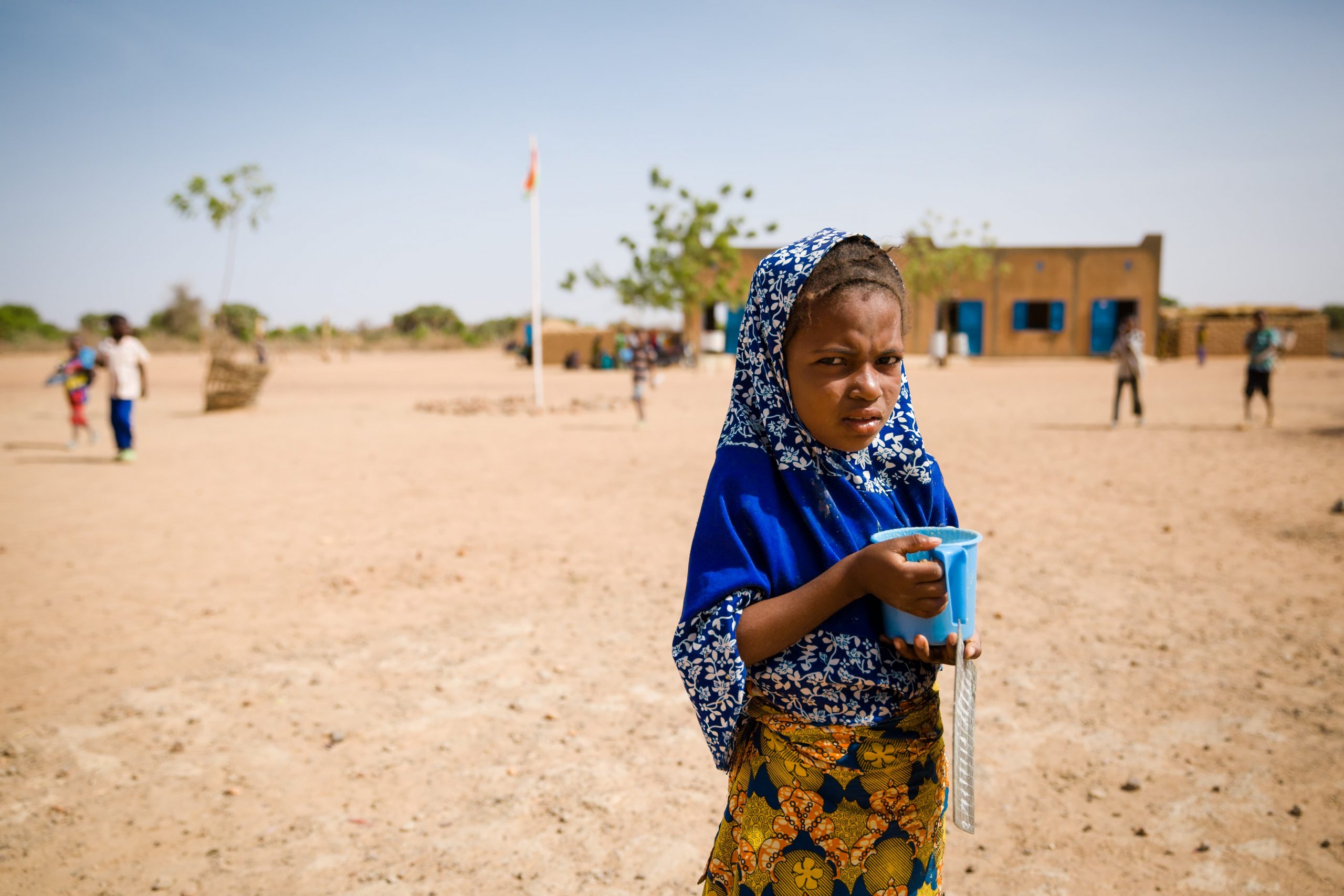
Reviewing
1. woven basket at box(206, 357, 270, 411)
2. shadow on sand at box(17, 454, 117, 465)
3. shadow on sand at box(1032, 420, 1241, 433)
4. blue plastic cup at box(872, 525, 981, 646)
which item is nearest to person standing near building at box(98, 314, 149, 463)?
shadow on sand at box(17, 454, 117, 465)

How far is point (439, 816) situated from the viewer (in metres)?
2.77

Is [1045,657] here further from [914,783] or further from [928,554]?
[928,554]

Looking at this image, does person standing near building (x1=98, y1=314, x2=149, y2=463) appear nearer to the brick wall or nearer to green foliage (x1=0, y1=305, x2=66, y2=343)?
the brick wall

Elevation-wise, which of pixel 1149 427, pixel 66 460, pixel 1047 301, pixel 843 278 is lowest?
pixel 66 460

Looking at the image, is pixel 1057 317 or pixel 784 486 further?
pixel 1057 317

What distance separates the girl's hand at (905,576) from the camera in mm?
1152

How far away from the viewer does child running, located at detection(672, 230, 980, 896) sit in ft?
4.21

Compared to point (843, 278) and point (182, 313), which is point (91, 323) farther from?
point (843, 278)

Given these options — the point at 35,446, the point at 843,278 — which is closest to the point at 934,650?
the point at 843,278

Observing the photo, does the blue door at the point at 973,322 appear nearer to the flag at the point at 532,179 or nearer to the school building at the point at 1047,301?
the school building at the point at 1047,301

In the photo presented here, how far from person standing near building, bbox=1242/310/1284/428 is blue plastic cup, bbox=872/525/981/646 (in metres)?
11.4

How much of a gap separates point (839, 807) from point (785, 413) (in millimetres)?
659

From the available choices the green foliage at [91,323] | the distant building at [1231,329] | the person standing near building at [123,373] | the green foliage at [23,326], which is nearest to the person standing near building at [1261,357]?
the person standing near building at [123,373]

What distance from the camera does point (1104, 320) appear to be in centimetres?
3462
